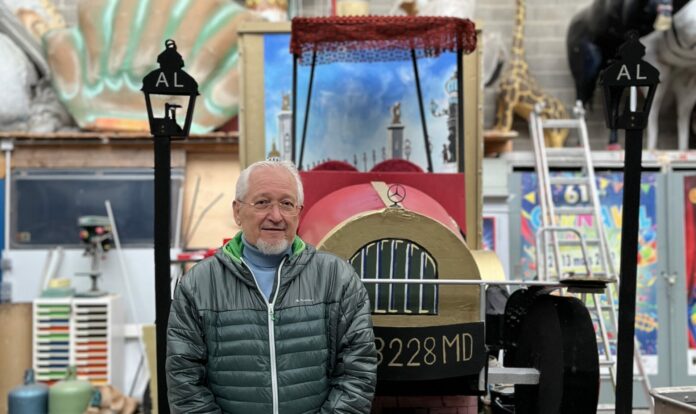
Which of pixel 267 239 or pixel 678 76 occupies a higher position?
pixel 678 76

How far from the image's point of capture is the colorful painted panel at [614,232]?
6426 millimetres

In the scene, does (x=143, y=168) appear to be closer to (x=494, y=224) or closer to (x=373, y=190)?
(x=494, y=224)

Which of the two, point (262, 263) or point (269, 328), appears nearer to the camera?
point (269, 328)

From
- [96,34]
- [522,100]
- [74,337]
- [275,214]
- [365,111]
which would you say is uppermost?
[96,34]

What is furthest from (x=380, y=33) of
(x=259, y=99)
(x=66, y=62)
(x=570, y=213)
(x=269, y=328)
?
(x=66, y=62)

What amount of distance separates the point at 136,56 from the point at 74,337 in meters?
2.38

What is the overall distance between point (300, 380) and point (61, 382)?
3777 mm

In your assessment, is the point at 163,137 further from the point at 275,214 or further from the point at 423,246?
the point at 423,246

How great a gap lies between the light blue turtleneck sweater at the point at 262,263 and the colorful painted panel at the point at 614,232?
421cm

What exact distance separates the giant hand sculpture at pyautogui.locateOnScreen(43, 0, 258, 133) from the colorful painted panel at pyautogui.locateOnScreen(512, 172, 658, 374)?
105 inches

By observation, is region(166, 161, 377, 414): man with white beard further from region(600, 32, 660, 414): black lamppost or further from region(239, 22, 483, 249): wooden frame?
region(239, 22, 483, 249): wooden frame

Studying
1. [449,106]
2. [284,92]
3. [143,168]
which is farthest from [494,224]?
[143,168]

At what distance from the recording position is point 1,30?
22.3 ft

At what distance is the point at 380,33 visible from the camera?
13.6 ft
